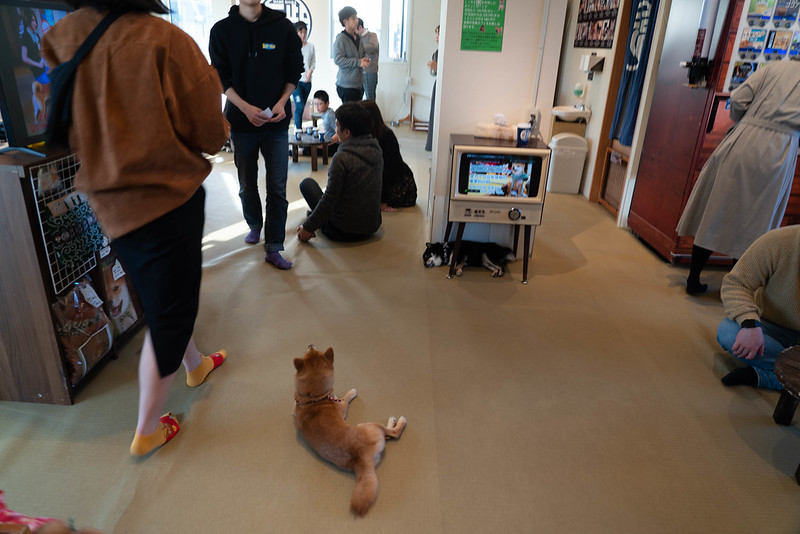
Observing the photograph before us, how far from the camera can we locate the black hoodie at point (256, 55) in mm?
2578

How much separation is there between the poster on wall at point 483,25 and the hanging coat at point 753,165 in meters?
1.28

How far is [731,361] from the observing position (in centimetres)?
226

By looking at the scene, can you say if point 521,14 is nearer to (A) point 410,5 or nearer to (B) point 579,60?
(B) point 579,60

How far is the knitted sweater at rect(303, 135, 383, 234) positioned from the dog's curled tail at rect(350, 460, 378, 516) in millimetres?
1987

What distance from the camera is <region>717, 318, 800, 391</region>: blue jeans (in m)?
1.96

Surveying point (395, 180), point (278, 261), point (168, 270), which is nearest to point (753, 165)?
point (395, 180)

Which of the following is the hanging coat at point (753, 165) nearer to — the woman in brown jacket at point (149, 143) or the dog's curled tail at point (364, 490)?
the dog's curled tail at point (364, 490)

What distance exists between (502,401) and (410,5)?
7.56m

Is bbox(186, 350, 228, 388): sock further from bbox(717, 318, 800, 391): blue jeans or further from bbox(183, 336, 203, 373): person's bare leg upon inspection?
bbox(717, 318, 800, 391): blue jeans

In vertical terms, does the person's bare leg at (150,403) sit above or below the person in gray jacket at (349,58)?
below

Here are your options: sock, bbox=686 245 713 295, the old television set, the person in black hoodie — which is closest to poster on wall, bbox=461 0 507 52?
the old television set

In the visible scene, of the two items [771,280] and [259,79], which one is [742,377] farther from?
[259,79]

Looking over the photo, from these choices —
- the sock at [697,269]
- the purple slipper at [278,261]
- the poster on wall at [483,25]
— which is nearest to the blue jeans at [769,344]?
the sock at [697,269]

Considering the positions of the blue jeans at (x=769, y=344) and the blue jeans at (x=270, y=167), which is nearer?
the blue jeans at (x=769, y=344)
